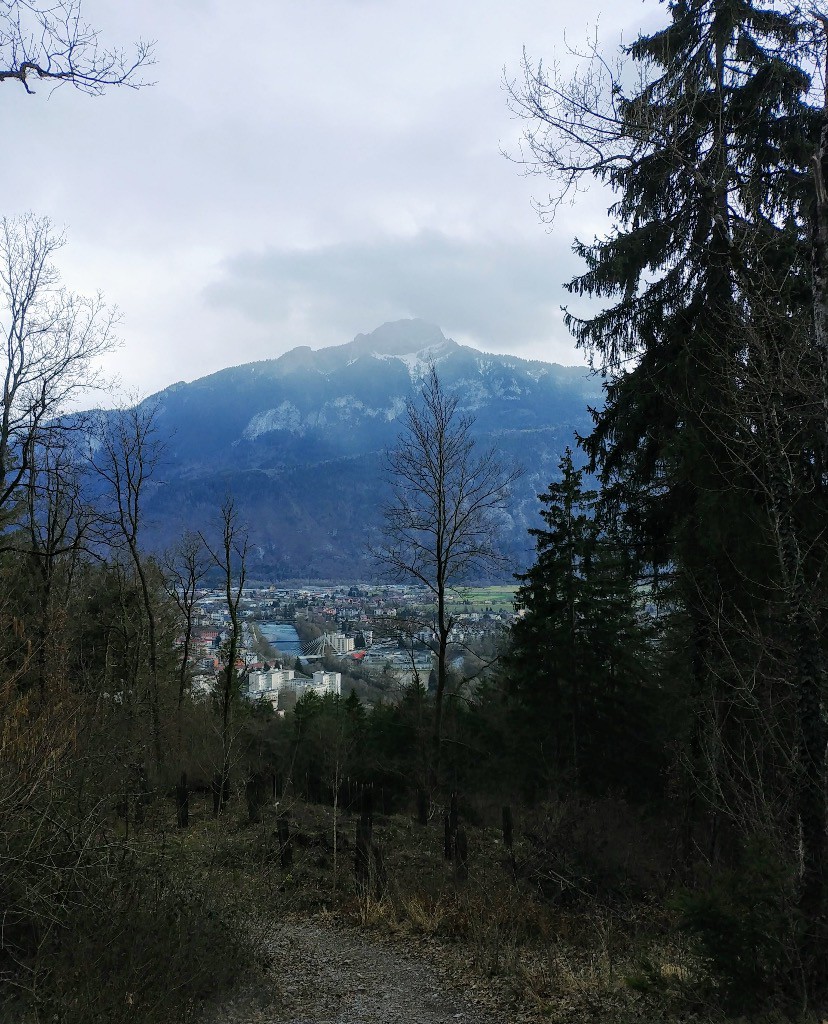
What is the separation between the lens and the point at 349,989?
23.6ft

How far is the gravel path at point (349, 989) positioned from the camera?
6.31m

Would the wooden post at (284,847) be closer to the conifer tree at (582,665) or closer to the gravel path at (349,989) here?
the gravel path at (349,989)

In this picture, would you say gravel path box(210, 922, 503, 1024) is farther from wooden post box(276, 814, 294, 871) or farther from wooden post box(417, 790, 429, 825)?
wooden post box(417, 790, 429, 825)

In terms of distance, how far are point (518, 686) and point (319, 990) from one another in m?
12.3

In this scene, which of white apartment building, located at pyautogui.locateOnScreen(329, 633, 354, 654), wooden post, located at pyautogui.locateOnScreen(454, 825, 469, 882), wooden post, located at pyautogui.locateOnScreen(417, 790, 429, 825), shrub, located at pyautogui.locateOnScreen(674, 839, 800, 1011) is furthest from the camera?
white apartment building, located at pyautogui.locateOnScreen(329, 633, 354, 654)

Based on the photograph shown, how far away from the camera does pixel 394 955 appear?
805cm

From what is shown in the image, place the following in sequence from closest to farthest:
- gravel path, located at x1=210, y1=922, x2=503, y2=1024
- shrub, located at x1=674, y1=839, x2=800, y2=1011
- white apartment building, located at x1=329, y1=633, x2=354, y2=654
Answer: shrub, located at x1=674, y1=839, x2=800, y2=1011, gravel path, located at x1=210, y1=922, x2=503, y2=1024, white apartment building, located at x1=329, y1=633, x2=354, y2=654

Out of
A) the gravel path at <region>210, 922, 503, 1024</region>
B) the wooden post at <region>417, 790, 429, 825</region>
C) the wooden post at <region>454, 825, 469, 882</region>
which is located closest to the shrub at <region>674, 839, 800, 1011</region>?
the gravel path at <region>210, 922, 503, 1024</region>

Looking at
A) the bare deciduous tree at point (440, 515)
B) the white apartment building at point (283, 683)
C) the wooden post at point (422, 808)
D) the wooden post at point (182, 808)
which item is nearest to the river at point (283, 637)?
the white apartment building at point (283, 683)

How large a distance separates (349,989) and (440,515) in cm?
893

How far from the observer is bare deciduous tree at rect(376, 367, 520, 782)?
47.1ft

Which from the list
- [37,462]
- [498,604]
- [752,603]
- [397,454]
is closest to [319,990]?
[752,603]

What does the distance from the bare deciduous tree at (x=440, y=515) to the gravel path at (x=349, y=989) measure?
595 centimetres

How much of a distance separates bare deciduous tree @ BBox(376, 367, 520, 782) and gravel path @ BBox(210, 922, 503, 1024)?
595 cm
